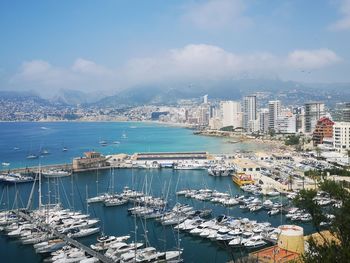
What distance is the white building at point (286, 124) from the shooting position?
44.9 meters

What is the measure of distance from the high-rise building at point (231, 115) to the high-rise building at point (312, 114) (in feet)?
51.3

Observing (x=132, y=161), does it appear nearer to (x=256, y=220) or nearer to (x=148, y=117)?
(x=256, y=220)

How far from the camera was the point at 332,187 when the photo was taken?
7316 millimetres

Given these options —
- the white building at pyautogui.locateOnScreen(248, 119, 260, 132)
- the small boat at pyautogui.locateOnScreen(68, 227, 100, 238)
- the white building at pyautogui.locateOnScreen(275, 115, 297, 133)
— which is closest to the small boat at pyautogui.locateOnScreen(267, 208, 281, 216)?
the small boat at pyautogui.locateOnScreen(68, 227, 100, 238)

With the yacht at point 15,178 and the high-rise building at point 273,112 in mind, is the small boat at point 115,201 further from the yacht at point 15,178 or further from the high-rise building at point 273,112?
the high-rise building at point 273,112

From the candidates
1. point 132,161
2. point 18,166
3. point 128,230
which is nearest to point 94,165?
point 132,161

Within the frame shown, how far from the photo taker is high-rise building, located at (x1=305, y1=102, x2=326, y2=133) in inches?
1614

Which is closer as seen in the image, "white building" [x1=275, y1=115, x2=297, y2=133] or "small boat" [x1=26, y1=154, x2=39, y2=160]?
"small boat" [x1=26, y1=154, x2=39, y2=160]

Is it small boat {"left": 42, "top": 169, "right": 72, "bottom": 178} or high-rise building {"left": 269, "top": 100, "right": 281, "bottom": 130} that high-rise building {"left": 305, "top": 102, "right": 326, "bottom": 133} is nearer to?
high-rise building {"left": 269, "top": 100, "right": 281, "bottom": 130}

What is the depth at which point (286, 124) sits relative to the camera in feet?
150

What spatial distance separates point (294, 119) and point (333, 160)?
2259 centimetres

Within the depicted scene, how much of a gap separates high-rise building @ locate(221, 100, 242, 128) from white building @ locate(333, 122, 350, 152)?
97.2 ft

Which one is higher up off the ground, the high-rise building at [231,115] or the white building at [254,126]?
the high-rise building at [231,115]

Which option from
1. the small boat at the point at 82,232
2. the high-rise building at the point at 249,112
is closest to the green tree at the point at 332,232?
the small boat at the point at 82,232
